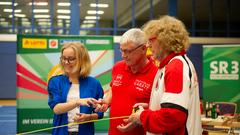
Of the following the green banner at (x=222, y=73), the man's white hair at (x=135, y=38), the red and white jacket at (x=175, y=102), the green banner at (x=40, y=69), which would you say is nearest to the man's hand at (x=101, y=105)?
the man's white hair at (x=135, y=38)

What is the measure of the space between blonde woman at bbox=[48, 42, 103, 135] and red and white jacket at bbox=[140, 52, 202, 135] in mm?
724

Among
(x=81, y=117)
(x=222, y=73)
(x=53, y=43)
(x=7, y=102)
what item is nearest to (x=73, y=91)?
(x=81, y=117)

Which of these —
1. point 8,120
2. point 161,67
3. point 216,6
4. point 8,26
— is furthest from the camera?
point 216,6

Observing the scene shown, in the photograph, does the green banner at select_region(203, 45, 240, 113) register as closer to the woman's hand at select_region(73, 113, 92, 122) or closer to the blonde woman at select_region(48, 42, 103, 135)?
the blonde woman at select_region(48, 42, 103, 135)

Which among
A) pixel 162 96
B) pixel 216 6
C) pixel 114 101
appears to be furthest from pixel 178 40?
pixel 216 6

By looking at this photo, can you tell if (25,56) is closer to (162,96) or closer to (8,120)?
(8,120)

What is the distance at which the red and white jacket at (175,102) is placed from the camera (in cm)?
171

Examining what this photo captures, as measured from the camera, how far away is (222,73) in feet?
23.8

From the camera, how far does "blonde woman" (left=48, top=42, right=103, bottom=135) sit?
246 cm

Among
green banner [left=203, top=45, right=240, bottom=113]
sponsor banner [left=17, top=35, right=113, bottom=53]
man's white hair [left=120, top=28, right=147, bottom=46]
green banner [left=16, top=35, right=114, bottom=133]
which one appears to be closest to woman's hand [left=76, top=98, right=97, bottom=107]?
man's white hair [left=120, top=28, right=147, bottom=46]

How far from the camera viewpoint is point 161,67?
1916mm

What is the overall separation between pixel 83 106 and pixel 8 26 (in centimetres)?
835

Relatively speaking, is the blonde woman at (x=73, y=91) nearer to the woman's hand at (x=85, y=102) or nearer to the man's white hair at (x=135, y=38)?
the woman's hand at (x=85, y=102)

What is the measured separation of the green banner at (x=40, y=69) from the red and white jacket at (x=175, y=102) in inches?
173
